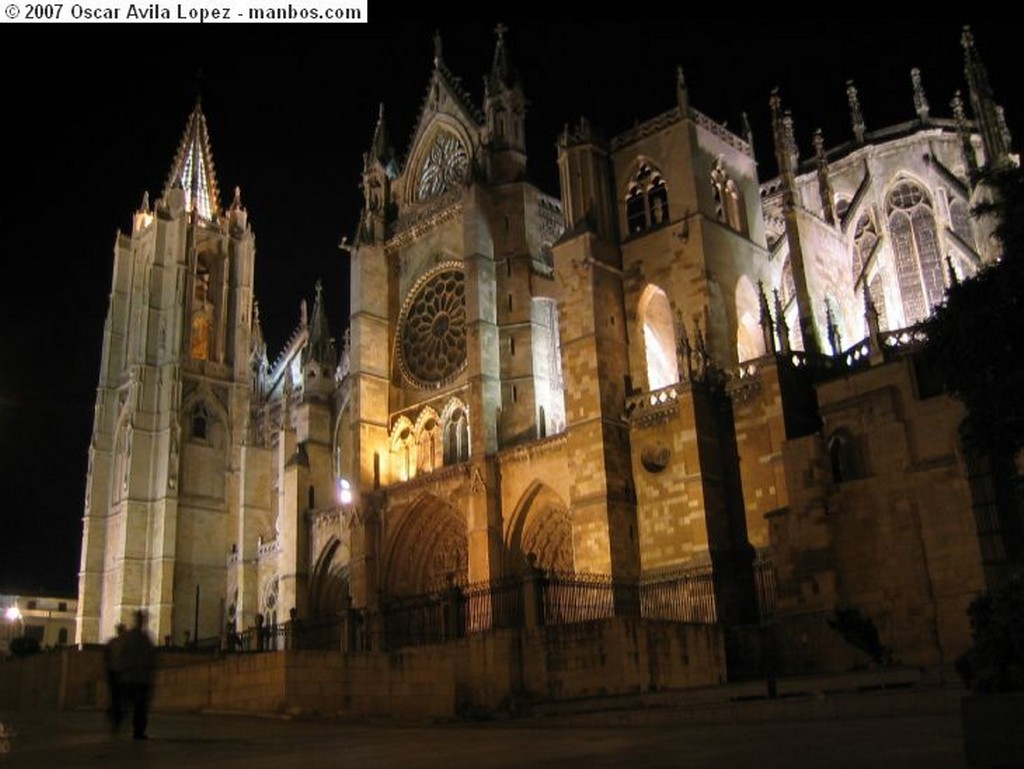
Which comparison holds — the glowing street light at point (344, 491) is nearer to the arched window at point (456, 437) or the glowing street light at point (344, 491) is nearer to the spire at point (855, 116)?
the arched window at point (456, 437)

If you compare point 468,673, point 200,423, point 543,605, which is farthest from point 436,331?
point 468,673

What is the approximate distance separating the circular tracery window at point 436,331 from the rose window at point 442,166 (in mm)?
3098

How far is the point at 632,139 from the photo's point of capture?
1013 inches

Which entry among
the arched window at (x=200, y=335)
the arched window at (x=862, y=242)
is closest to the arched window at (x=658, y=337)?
the arched window at (x=862, y=242)

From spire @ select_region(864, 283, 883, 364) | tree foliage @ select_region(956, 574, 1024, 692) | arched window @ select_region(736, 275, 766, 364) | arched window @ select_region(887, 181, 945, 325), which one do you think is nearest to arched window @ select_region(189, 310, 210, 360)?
arched window @ select_region(736, 275, 766, 364)

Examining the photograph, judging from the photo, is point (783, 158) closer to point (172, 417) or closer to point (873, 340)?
point (873, 340)

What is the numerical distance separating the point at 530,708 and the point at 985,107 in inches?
676

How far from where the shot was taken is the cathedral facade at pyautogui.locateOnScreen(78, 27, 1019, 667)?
17.3m

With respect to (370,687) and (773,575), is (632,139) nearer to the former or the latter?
(773,575)

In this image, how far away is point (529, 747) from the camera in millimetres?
7180

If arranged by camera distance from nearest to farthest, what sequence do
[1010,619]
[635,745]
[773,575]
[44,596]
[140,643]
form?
[1010,619] → [635,745] → [140,643] → [773,575] → [44,596]

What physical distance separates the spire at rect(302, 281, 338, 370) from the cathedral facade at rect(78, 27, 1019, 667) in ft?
0.36

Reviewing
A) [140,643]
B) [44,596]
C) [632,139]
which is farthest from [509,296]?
[44,596]

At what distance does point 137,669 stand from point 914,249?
24539 mm
